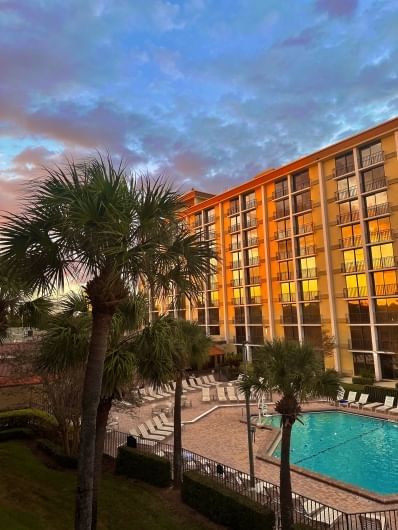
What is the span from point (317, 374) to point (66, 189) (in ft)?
29.0

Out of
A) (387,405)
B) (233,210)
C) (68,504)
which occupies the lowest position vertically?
(387,405)

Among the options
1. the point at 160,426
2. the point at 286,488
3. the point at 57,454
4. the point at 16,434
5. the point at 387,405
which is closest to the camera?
the point at 286,488

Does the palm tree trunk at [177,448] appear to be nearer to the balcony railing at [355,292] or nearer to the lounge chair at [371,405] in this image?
the lounge chair at [371,405]

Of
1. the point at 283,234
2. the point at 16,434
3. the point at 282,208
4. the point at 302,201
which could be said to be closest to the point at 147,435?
the point at 16,434

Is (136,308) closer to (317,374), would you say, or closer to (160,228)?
(160,228)

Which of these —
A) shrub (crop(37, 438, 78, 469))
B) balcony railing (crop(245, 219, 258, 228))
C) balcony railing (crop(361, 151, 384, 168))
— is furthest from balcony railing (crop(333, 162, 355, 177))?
shrub (crop(37, 438, 78, 469))

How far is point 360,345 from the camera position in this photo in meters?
37.5

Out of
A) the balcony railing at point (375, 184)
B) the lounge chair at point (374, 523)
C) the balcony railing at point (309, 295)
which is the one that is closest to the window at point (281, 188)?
the balcony railing at point (375, 184)

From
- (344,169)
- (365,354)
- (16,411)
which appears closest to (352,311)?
(365,354)

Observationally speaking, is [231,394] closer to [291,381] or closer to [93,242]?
[291,381]

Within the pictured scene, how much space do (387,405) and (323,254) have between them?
686 inches

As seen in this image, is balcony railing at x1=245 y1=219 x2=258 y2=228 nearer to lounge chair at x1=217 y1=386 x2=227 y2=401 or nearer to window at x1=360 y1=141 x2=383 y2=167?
window at x1=360 y1=141 x2=383 y2=167

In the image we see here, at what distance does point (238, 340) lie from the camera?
168 feet

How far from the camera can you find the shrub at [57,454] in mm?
15695
